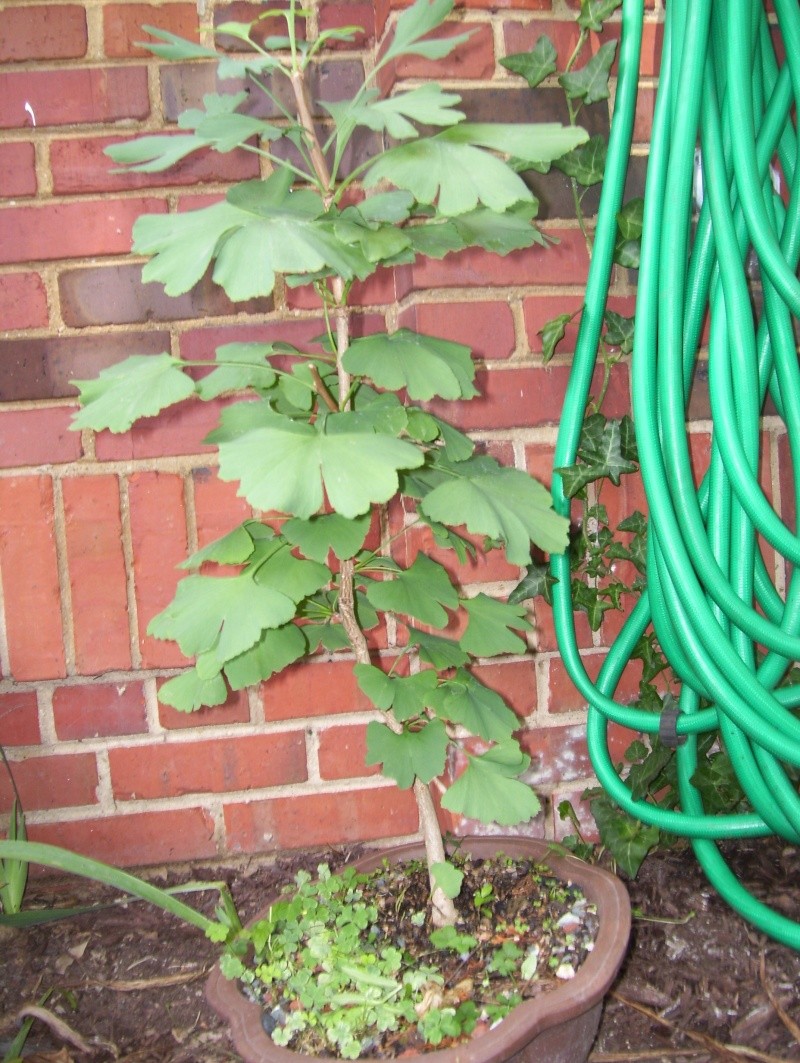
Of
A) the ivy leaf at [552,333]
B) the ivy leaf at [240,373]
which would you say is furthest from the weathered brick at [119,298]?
the ivy leaf at [552,333]

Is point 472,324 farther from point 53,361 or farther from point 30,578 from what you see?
point 30,578

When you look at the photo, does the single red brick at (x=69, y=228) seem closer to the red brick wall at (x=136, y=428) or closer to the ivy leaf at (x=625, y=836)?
the red brick wall at (x=136, y=428)

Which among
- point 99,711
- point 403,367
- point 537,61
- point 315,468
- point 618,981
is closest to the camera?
point 315,468

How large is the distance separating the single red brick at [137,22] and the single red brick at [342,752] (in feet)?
3.17

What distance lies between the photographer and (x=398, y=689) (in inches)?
35.1

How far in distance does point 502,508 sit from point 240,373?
0.30 metres

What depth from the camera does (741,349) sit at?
3.19 ft

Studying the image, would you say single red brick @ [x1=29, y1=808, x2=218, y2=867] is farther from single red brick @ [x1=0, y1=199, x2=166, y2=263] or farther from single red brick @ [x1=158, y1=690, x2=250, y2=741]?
single red brick @ [x1=0, y1=199, x2=166, y2=263]

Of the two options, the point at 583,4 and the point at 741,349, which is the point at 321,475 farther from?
the point at 583,4

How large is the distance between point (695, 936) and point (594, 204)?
936 mm

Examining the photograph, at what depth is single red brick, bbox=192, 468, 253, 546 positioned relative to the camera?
1.20 m

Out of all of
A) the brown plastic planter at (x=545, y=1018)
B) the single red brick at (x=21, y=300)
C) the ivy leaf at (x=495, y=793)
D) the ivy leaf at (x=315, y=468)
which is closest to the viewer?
the ivy leaf at (x=315, y=468)

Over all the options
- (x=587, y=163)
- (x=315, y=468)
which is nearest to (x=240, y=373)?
(x=315, y=468)

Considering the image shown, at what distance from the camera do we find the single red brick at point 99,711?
3.94 ft
